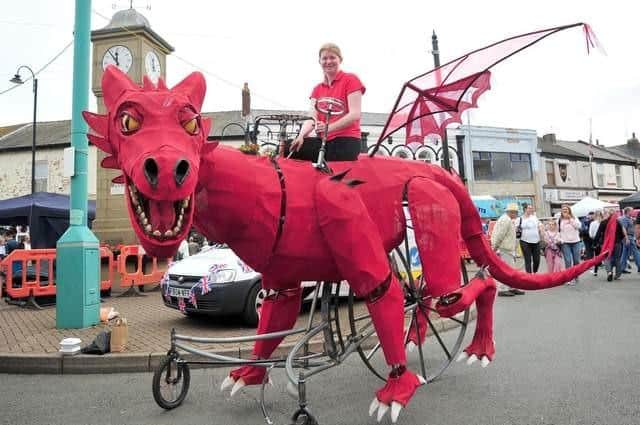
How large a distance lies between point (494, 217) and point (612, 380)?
1780cm

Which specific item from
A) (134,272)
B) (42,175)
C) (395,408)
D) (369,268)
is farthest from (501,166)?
(395,408)

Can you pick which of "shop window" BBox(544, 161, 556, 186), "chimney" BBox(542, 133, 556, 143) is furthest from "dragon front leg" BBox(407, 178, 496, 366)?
"chimney" BBox(542, 133, 556, 143)

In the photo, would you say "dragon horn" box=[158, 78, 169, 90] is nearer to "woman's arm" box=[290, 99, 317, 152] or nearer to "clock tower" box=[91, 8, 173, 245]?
"woman's arm" box=[290, 99, 317, 152]

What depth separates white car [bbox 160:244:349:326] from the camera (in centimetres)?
638

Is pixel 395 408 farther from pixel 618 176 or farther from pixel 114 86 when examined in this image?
pixel 618 176

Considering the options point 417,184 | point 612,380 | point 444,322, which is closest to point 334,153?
point 417,184

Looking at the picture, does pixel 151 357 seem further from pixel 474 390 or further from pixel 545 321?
pixel 545 321

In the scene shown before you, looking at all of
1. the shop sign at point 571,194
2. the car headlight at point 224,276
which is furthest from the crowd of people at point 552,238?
the shop sign at point 571,194

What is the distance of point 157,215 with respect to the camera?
2098 mm

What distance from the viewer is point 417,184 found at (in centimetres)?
317

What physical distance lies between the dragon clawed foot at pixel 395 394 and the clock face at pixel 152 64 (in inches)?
469

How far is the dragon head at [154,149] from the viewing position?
204 centimetres

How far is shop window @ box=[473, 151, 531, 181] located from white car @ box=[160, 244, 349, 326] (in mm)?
24612

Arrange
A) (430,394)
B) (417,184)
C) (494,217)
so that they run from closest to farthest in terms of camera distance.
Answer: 1. (417,184)
2. (430,394)
3. (494,217)
